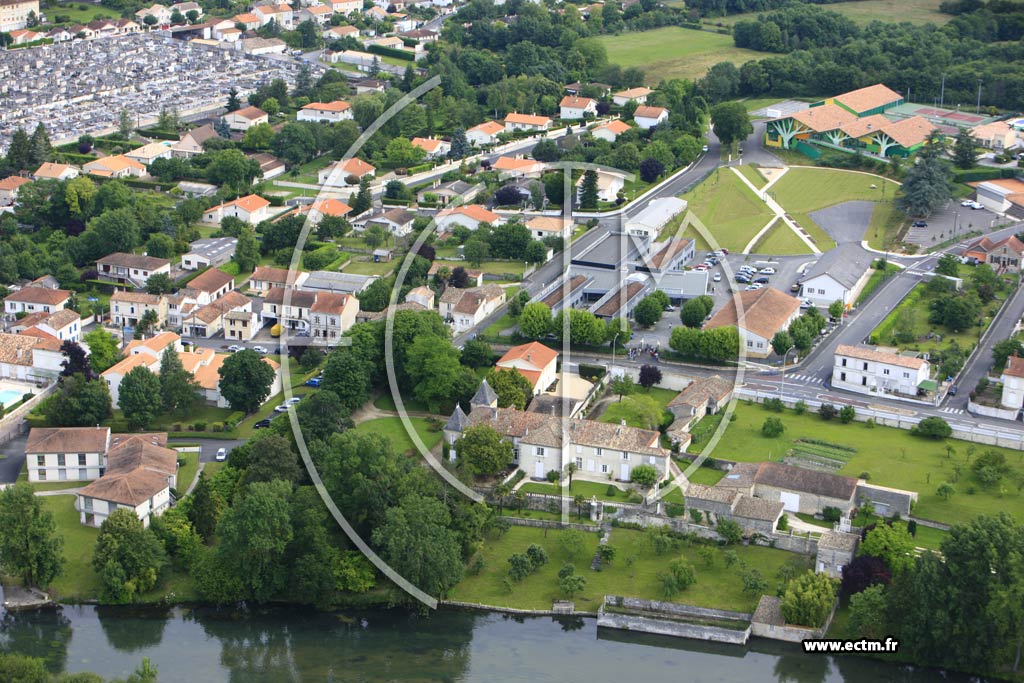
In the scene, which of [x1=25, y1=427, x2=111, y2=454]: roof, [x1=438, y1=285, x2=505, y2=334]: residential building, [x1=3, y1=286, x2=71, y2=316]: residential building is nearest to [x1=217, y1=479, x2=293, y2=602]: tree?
[x1=25, y1=427, x2=111, y2=454]: roof

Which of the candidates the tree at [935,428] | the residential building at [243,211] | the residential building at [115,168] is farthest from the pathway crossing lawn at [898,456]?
the residential building at [115,168]

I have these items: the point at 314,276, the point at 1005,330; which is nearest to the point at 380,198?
the point at 314,276

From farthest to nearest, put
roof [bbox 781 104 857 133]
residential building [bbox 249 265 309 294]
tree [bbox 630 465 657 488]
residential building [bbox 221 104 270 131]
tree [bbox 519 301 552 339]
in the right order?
1. residential building [bbox 221 104 270 131]
2. roof [bbox 781 104 857 133]
3. residential building [bbox 249 265 309 294]
4. tree [bbox 519 301 552 339]
5. tree [bbox 630 465 657 488]

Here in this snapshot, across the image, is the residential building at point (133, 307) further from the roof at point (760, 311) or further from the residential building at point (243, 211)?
the roof at point (760, 311)

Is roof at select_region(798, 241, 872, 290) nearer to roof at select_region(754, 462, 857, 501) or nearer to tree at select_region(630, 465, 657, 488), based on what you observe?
roof at select_region(754, 462, 857, 501)

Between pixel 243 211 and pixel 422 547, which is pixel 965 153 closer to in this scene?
pixel 243 211

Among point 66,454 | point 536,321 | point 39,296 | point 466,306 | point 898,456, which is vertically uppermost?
point 66,454

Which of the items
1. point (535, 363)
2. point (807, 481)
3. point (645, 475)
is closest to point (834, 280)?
point (535, 363)
